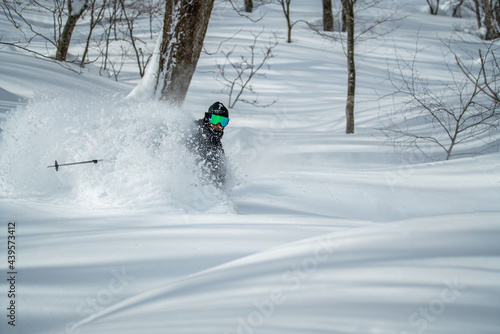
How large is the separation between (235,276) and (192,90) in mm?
9366

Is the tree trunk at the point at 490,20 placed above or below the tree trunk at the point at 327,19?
below

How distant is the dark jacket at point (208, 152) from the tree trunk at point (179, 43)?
4.35ft

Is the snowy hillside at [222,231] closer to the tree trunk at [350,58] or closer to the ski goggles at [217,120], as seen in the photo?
the ski goggles at [217,120]

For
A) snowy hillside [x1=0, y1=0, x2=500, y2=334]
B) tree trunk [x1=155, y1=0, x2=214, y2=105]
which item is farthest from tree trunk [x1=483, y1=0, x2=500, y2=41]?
tree trunk [x1=155, y1=0, x2=214, y2=105]

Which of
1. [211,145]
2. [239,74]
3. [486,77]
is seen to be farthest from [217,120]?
[486,77]

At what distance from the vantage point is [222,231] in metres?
2.57

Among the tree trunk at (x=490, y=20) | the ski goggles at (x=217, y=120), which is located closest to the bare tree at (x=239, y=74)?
the tree trunk at (x=490, y=20)

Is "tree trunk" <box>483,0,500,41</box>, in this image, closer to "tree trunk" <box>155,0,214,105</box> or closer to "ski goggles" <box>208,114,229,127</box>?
"ski goggles" <box>208,114,229,127</box>

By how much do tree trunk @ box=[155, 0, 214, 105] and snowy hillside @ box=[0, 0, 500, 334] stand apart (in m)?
0.51

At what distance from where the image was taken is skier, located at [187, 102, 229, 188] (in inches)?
165

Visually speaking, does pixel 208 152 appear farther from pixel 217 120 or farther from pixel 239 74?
pixel 239 74

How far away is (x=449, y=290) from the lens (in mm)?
1553

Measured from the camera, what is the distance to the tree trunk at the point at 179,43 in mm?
5254

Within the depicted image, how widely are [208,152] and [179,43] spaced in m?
2.00
